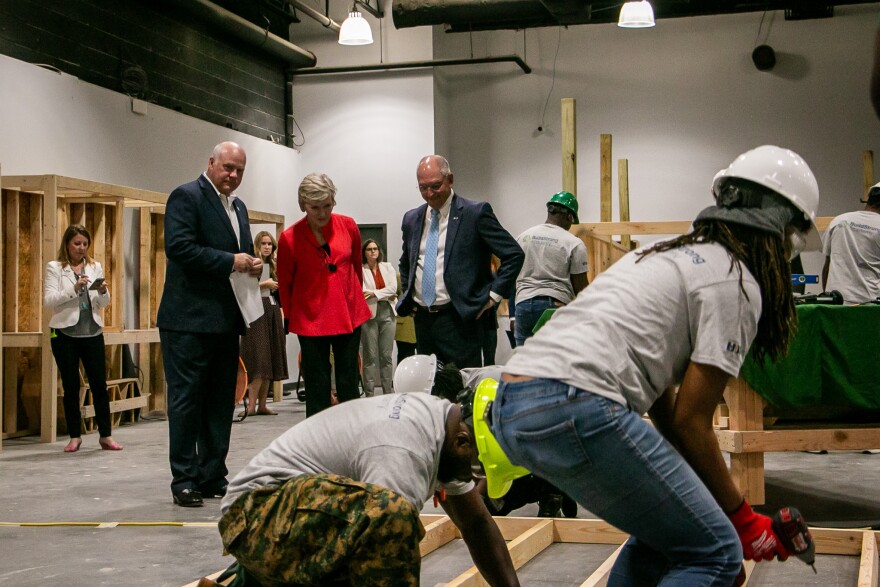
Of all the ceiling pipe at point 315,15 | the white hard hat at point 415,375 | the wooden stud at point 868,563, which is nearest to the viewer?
the wooden stud at point 868,563

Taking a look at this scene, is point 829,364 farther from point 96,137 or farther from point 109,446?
point 96,137

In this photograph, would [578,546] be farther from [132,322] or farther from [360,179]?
[360,179]

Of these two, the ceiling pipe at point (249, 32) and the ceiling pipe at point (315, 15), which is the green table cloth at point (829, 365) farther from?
the ceiling pipe at point (315, 15)

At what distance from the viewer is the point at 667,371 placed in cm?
209

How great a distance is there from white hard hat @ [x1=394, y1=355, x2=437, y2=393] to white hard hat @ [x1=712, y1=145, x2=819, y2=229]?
1483 mm

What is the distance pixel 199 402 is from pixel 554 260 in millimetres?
2577

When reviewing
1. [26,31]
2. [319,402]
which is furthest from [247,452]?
[26,31]

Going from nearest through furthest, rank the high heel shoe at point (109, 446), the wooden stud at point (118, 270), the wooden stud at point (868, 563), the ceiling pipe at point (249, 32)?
1. the wooden stud at point (868, 563)
2. the high heel shoe at point (109, 446)
3. the wooden stud at point (118, 270)
4. the ceiling pipe at point (249, 32)

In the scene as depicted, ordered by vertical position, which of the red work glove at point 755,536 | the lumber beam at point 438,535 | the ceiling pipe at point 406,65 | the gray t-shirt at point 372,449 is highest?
the ceiling pipe at point 406,65

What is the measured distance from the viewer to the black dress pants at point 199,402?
5070 mm

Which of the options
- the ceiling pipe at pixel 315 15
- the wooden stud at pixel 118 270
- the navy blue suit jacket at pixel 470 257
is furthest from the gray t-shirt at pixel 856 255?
the ceiling pipe at pixel 315 15

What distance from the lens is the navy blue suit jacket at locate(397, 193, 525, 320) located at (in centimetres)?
498

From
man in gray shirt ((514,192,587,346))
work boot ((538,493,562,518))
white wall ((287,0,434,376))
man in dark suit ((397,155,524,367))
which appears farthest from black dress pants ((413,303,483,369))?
white wall ((287,0,434,376))

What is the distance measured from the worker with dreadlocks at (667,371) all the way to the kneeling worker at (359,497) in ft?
1.25
